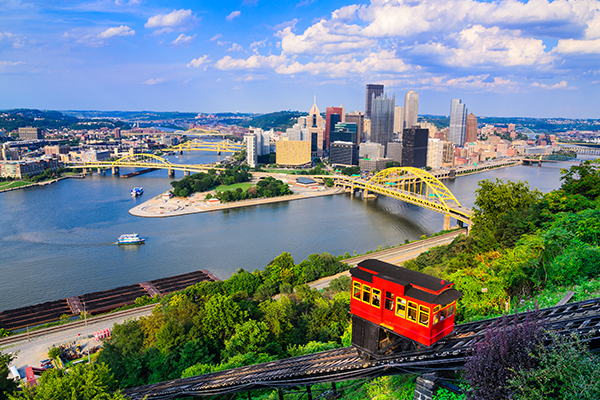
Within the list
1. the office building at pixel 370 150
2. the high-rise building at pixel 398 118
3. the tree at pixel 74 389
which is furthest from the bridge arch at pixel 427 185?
the high-rise building at pixel 398 118

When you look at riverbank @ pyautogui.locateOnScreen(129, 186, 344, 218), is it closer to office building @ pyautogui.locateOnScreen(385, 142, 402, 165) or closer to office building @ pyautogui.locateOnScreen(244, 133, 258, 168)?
office building @ pyautogui.locateOnScreen(244, 133, 258, 168)

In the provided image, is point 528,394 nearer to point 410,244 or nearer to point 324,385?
point 324,385

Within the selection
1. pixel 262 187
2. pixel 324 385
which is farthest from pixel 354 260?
pixel 262 187

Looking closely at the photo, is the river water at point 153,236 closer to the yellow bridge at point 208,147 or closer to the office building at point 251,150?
the office building at point 251,150

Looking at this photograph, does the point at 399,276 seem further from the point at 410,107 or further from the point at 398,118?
the point at 410,107

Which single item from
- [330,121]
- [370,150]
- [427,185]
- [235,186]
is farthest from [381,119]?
[427,185]

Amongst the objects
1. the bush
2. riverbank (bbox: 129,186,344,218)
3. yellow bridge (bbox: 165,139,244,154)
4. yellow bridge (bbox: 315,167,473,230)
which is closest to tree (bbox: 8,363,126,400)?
the bush
